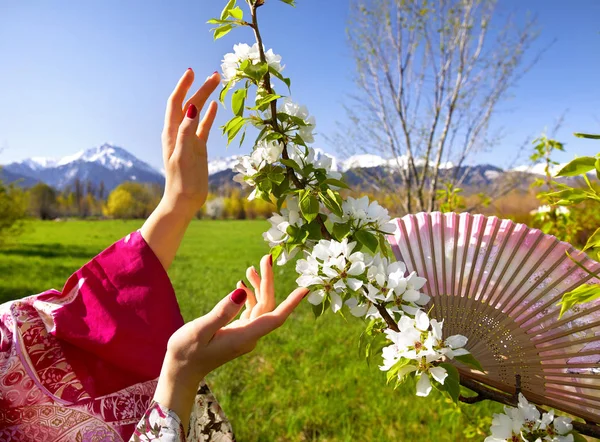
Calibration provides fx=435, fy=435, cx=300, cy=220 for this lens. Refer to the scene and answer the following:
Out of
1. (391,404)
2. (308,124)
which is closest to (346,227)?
(308,124)

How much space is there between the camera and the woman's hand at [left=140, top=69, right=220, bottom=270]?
1067 millimetres

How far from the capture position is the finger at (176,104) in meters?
1.17

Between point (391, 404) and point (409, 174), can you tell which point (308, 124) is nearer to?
point (391, 404)

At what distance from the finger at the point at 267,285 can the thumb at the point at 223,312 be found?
0.17 m

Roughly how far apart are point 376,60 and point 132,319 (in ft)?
18.1

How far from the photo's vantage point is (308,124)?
895mm

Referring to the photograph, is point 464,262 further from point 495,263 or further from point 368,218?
point 368,218

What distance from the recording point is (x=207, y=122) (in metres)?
1.12

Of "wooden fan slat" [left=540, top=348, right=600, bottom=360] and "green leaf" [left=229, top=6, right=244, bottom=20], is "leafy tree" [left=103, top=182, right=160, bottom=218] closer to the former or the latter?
"green leaf" [left=229, top=6, right=244, bottom=20]

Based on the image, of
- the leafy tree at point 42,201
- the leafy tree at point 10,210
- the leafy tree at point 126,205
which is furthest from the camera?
the leafy tree at point 126,205

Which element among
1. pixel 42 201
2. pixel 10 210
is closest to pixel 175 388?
pixel 10 210

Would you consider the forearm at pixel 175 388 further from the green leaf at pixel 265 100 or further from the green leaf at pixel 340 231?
the green leaf at pixel 265 100

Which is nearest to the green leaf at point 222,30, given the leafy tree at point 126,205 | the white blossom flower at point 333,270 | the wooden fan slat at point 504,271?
the white blossom flower at point 333,270

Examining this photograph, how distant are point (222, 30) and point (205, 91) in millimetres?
253
